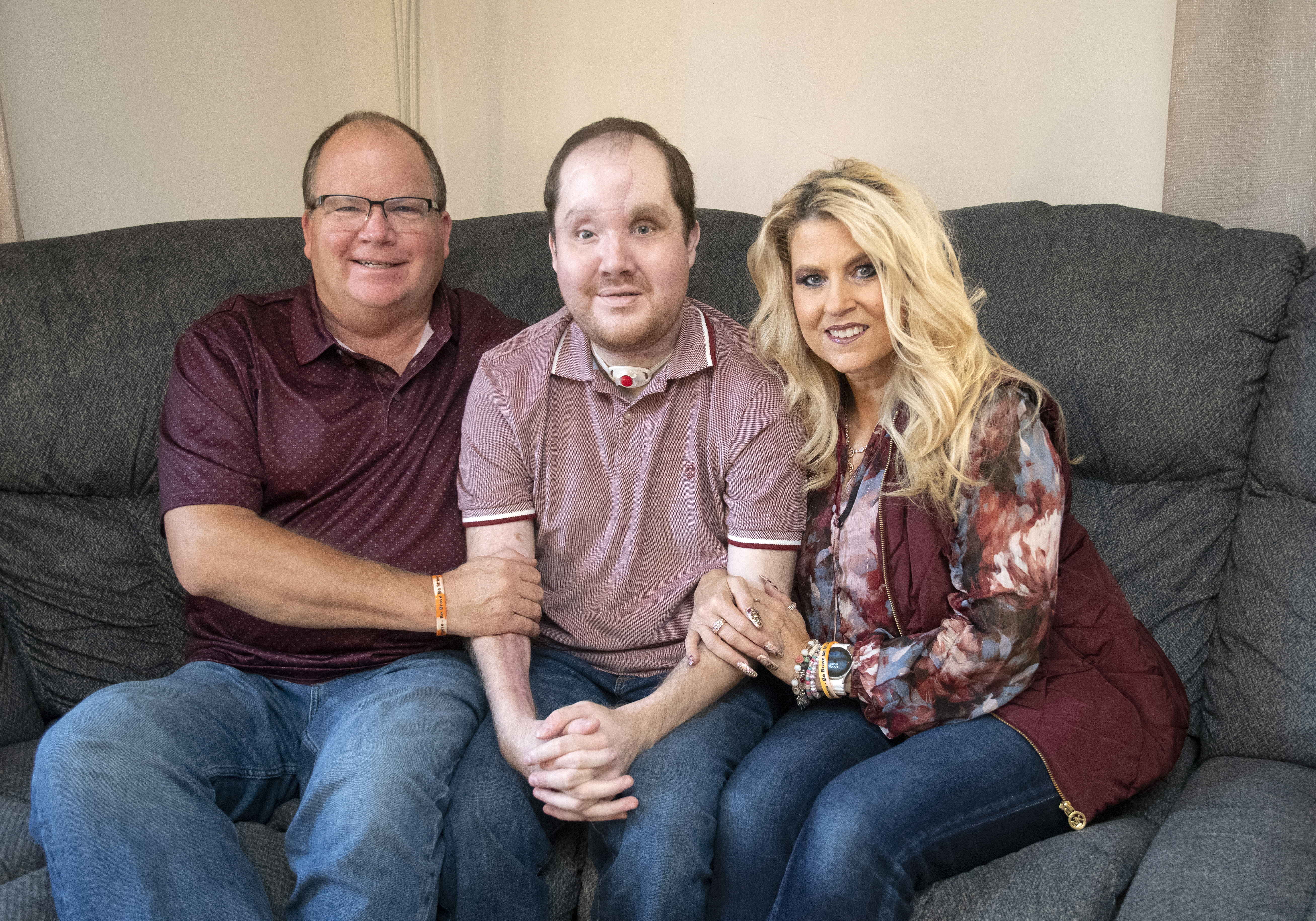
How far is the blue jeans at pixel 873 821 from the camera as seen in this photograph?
125cm

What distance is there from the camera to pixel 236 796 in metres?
1.52

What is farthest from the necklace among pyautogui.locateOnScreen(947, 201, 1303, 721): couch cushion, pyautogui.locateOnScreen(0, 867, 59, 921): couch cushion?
pyautogui.locateOnScreen(0, 867, 59, 921): couch cushion

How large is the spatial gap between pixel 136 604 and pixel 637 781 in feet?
3.40

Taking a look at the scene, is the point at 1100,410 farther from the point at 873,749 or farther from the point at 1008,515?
the point at 873,749

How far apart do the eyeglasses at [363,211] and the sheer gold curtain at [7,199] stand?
871 mm

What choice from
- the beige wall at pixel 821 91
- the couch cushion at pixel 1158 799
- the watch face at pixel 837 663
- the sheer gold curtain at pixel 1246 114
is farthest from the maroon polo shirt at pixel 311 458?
the sheer gold curtain at pixel 1246 114

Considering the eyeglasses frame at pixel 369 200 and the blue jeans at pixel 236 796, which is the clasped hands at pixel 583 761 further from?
the eyeglasses frame at pixel 369 200

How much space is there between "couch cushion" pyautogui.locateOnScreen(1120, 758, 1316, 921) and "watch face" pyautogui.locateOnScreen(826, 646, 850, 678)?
0.43 meters

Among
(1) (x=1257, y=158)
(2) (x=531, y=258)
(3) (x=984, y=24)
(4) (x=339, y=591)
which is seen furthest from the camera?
(3) (x=984, y=24)

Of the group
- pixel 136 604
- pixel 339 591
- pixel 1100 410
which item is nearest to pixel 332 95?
pixel 136 604

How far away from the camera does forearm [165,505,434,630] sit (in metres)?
1.62

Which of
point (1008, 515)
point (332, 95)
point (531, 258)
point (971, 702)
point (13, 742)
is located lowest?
point (13, 742)

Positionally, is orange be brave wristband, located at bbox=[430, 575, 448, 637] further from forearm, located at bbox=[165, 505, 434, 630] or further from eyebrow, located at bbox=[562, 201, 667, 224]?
eyebrow, located at bbox=[562, 201, 667, 224]

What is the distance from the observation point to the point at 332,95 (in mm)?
2943
